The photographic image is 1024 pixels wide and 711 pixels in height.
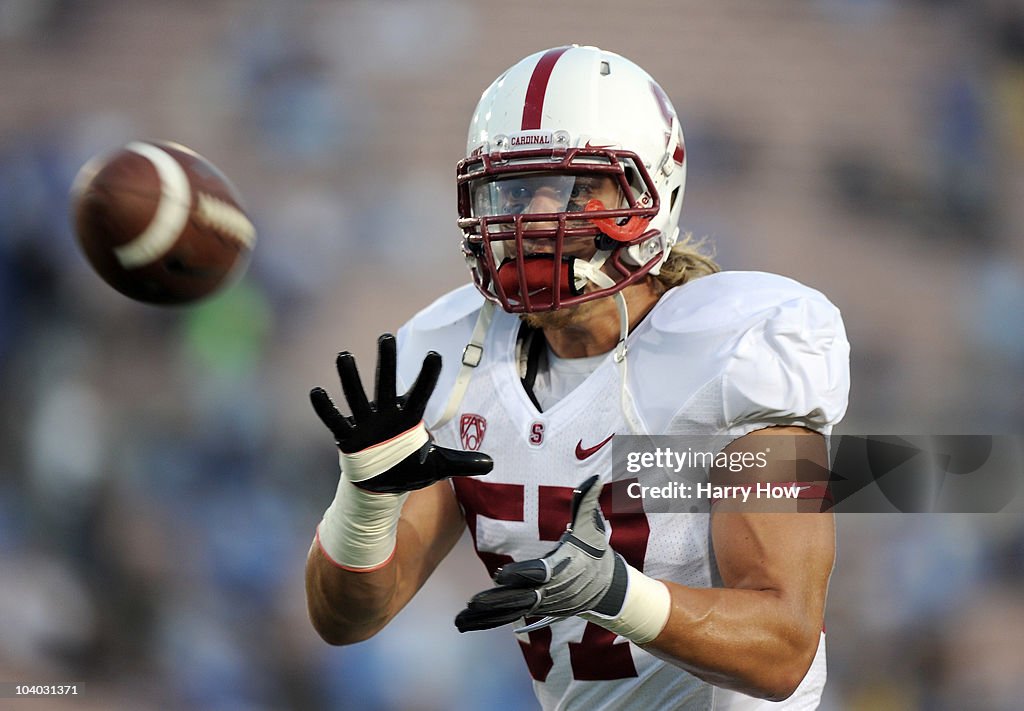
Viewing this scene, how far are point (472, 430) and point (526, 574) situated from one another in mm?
580

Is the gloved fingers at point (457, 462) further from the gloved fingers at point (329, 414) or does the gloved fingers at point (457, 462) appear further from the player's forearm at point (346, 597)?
the player's forearm at point (346, 597)

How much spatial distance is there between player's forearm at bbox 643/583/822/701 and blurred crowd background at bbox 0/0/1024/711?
83.2 inches

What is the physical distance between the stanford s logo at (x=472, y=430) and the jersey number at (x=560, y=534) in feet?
0.20

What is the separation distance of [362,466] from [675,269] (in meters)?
0.78

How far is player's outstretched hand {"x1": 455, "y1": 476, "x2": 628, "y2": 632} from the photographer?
4.76 feet

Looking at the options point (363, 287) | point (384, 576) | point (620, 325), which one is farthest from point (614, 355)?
→ point (363, 287)

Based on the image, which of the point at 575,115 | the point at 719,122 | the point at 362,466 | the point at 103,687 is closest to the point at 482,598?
the point at 362,466

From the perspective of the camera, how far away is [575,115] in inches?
77.4

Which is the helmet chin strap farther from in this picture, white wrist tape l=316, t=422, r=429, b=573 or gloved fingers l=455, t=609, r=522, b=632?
gloved fingers l=455, t=609, r=522, b=632

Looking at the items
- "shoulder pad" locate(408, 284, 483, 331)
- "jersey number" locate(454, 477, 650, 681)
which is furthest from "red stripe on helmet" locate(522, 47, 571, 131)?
"jersey number" locate(454, 477, 650, 681)

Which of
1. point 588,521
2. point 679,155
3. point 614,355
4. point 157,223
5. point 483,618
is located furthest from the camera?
point 679,155

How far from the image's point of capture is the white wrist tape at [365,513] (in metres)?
1.61

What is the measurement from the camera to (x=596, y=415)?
75.1 inches

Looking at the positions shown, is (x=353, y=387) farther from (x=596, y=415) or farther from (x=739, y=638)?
(x=739, y=638)
